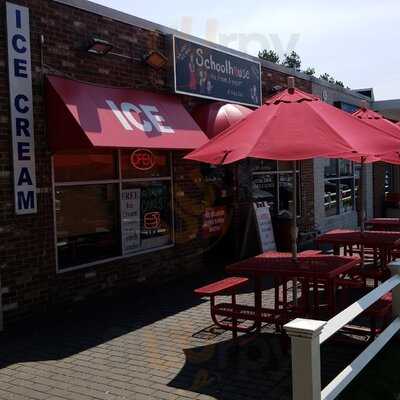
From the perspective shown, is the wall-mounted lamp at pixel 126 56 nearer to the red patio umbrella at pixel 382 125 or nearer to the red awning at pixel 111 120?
the red awning at pixel 111 120

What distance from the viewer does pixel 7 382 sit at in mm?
4711

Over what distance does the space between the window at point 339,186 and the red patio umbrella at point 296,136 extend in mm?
9952

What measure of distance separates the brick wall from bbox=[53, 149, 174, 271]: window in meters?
0.21

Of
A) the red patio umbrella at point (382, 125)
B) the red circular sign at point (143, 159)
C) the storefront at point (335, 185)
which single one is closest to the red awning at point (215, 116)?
the red circular sign at point (143, 159)

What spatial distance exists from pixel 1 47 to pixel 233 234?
6.13 metres

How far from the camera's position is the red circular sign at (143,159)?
838cm

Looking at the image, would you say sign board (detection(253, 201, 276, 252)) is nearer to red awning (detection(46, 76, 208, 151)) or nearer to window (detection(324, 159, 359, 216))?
red awning (detection(46, 76, 208, 151))

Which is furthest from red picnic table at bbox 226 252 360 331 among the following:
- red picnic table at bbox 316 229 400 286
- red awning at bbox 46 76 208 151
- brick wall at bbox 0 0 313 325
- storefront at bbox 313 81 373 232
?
storefront at bbox 313 81 373 232

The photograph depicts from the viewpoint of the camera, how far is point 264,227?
10.9 m

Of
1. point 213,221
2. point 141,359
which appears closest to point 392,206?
point 213,221

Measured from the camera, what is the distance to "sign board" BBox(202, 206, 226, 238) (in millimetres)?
10043

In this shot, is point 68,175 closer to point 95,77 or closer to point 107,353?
point 95,77

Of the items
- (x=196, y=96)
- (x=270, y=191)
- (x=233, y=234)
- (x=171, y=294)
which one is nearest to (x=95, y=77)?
(x=196, y=96)

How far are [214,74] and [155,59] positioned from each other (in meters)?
1.76
